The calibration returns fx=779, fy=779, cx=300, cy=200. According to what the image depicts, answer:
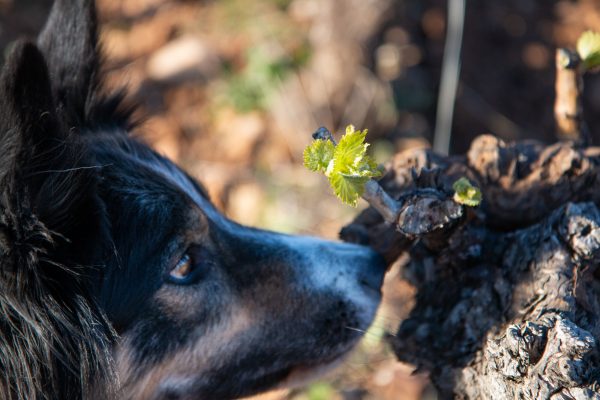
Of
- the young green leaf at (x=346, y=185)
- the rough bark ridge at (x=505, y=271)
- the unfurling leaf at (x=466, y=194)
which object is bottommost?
the rough bark ridge at (x=505, y=271)

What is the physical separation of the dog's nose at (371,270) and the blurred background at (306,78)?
2.26 metres

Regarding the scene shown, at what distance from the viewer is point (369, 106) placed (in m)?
5.86

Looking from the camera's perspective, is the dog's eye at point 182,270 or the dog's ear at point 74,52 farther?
the dog's ear at point 74,52

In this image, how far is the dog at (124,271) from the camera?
223 centimetres

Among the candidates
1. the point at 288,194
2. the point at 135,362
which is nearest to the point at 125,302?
the point at 135,362

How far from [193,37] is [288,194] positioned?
1872mm

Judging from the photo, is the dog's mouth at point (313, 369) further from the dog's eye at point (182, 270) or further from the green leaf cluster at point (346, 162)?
the green leaf cluster at point (346, 162)

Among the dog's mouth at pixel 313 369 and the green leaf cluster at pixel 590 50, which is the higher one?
the green leaf cluster at pixel 590 50

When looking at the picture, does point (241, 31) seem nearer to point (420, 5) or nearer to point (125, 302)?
point (420, 5)

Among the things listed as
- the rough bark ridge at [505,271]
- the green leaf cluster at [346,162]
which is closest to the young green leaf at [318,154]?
the green leaf cluster at [346,162]

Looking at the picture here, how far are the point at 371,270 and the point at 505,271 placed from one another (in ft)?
1.79

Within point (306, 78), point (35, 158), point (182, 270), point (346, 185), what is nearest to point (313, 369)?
point (182, 270)

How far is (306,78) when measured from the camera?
5980 millimetres

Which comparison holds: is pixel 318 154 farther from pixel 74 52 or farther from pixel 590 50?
pixel 74 52
